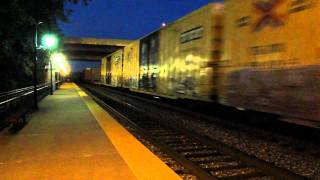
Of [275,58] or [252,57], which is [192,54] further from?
[275,58]

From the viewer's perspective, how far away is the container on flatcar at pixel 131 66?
90.2 ft

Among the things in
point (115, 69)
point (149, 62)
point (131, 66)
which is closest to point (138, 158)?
point (149, 62)

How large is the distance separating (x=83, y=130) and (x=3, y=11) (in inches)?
297

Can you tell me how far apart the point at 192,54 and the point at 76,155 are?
27.2ft

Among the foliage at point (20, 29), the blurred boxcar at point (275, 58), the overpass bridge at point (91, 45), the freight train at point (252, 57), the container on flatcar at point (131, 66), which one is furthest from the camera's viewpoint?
the overpass bridge at point (91, 45)

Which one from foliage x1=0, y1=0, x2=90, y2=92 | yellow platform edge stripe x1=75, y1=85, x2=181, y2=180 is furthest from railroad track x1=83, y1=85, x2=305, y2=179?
foliage x1=0, y1=0, x2=90, y2=92

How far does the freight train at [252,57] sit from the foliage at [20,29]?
20.7 feet

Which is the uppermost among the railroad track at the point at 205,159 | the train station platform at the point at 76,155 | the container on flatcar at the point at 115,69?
the container on flatcar at the point at 115,69

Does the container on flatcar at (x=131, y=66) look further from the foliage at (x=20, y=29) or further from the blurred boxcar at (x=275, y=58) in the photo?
the blurred boxcar at (x=275, y=58)

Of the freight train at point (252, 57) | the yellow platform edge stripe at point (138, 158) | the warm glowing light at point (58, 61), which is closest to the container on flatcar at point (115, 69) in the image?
the warm glowing light at point (58, 61)

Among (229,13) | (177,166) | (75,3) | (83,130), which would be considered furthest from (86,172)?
(75,3)

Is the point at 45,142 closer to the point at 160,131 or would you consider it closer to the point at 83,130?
the point at 83,130

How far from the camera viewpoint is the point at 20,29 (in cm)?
2222

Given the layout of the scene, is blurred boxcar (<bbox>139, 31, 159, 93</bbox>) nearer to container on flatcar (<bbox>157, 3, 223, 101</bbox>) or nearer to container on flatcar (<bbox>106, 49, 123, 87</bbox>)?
container on flatcar (<bbox>157, 3, 223, 101</bbox>)
